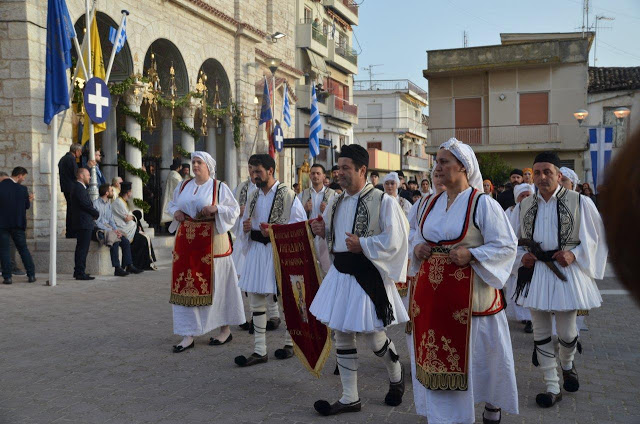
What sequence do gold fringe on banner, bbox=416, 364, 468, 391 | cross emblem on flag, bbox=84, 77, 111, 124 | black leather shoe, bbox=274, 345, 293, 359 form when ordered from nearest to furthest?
gold fringe on banner, bbox=416, 364, 468, 391 < black leather shoe, bbox=274, 345, 293, 359 < cross emblem on flag, bbox=84, 77, 111, 124

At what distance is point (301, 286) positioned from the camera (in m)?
6.03

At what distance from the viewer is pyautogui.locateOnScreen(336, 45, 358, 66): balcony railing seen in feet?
143

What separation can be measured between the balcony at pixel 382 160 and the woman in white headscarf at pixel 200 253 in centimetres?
4541

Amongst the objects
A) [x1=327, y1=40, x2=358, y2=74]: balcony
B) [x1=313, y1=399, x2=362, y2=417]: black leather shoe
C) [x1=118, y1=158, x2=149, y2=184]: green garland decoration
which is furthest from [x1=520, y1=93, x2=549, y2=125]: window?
[x1=313, y1=399, x2=362, y2=417]: black leather shoe

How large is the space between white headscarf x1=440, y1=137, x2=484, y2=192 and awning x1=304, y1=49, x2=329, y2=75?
3357 cm

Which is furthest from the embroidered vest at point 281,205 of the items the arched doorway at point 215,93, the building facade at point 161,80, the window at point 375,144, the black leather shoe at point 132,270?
the window at point 375,144

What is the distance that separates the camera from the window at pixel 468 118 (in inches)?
1437

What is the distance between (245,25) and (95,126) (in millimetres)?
10998

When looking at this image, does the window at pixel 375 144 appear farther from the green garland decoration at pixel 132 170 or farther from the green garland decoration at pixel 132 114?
the green garland decoration at pixel 132 170

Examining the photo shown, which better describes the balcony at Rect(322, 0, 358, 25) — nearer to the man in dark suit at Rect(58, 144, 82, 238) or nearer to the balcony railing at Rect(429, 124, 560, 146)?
the balcony railing at Rect(429, 124, 560, 146)

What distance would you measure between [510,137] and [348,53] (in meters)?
14.9

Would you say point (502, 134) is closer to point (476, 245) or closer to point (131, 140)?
point (131, 140)

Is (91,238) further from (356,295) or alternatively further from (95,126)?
(356,295)

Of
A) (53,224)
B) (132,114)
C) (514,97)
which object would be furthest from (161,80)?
(514,97)
